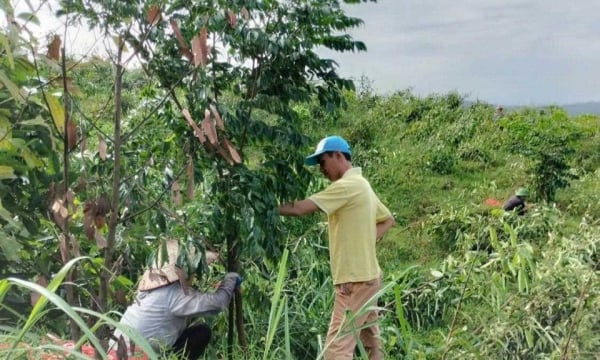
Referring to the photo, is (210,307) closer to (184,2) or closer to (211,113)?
(184,2)

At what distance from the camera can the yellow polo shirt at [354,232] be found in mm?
4160

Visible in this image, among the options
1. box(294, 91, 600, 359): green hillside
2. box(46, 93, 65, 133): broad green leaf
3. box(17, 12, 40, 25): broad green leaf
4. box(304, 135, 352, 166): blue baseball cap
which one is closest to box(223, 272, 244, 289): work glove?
box(304, 135, 352, 166): blue baseball cap

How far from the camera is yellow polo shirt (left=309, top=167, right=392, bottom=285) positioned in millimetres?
4160

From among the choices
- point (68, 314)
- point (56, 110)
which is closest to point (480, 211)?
point (56, 110)

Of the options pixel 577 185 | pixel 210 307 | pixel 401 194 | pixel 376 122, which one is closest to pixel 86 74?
pixel 376 122

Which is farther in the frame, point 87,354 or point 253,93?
point 253,93

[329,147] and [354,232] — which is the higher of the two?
[329,147]

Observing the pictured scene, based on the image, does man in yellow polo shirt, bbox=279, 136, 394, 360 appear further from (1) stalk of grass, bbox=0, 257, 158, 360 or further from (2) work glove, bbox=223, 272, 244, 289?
(1) stalk of grass, bbox=0, 257, 158, 360

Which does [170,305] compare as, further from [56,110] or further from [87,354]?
[56,110]

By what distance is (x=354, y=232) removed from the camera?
421 centimetres

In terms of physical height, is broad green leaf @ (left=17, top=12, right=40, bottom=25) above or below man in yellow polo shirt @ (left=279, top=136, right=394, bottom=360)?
above

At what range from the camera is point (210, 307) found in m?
3.83

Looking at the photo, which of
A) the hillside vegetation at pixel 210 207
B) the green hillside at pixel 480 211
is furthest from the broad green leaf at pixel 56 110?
the green hillside at pixel 480 211

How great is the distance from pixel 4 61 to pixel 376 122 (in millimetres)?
9877
